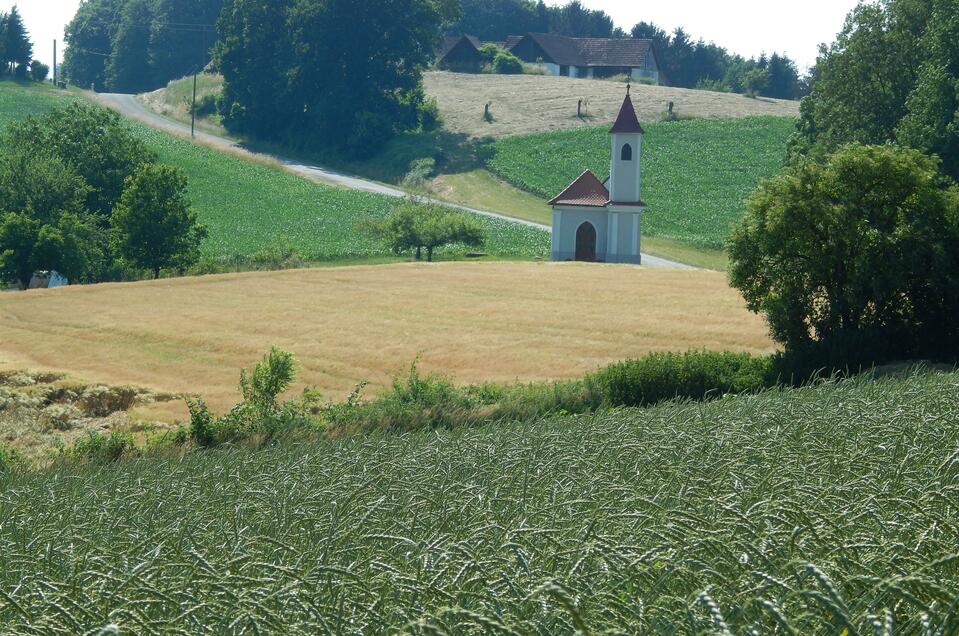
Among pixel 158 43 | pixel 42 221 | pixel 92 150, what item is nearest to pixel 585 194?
pixel 42 221

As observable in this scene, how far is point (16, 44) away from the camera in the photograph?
408 ft

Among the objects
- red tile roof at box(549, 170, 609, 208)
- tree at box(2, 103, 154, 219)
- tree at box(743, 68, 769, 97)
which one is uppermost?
tree at box(743, 68, 769, 97)

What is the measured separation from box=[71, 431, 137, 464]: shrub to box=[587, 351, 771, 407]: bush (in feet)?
35.9

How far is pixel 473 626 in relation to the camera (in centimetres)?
420

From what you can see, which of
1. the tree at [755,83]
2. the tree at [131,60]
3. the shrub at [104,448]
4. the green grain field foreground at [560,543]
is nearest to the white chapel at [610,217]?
the shrub at [104,448]

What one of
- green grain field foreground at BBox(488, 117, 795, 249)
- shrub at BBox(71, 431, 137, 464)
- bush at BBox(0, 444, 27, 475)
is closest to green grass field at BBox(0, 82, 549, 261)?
green grain field foreground at BBox(488, 117, 795, 249)

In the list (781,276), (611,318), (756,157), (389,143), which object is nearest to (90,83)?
(389,143)

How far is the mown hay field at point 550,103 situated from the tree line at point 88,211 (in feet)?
130

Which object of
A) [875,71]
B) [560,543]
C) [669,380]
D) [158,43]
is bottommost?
[669,380]

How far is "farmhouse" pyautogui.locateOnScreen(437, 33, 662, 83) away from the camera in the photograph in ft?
452

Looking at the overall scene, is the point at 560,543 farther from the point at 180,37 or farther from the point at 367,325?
the point at 180,37

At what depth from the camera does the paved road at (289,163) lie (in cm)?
7825

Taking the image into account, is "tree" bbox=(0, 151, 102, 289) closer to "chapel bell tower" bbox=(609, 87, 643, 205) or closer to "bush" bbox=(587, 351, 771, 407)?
"chapel bell tower" bbox=(609, 87, 643, 205)

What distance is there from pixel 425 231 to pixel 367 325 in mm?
24140
